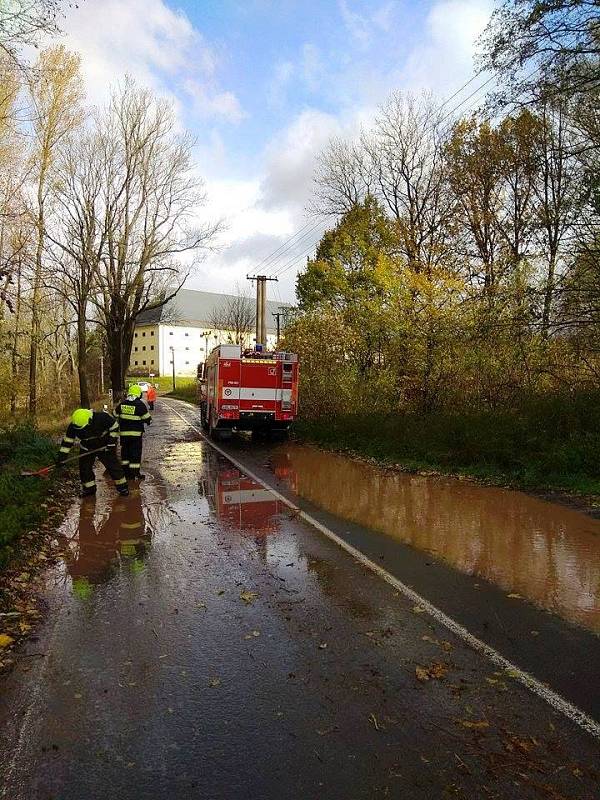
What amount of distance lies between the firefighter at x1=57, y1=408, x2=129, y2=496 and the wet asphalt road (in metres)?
3.52

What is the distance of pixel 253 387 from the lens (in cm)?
1766

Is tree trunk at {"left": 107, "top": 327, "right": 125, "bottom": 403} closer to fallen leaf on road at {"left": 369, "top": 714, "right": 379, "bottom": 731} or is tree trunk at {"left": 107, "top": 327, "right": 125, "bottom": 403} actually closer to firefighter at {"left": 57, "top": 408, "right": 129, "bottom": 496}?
firefighter at {"left": 57, "top": 408, "right": 129, "bottom": 496}

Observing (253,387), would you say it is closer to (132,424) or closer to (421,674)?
(132,424)

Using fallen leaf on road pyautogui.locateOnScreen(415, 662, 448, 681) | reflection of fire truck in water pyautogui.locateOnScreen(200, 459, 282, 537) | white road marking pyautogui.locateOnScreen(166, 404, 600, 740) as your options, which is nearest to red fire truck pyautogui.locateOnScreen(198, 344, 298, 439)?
reflection of fire truck in water pyautogui.locateOnScreen(200, 459, 282, 537)

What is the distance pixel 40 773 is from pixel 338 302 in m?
22.5

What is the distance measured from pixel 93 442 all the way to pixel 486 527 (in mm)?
6290

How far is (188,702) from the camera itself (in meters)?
3.46

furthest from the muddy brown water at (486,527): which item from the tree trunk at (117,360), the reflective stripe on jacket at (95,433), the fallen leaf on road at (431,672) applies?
the tree trunk at (117,360)

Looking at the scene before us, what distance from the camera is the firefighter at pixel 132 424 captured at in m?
10.3

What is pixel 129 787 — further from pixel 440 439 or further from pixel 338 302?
pixel 338 302

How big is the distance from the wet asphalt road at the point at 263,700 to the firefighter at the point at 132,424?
4.44m

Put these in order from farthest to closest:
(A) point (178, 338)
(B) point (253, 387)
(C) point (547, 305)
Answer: (A) point (178, 338), (B) point (253, 387), (C) point (547, 305)

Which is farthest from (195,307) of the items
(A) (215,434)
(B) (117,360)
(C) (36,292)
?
(A) (215,434)

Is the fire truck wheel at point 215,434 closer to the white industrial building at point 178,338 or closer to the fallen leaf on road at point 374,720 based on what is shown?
the fallen leaf on road at point 374,720
